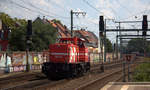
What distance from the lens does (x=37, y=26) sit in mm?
48375

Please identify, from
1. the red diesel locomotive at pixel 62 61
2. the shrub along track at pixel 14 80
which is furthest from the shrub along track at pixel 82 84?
the shrub along track at pixel 14 80

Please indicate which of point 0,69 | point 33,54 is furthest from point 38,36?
point 0,69

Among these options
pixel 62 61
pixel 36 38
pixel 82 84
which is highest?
pixel 36 38

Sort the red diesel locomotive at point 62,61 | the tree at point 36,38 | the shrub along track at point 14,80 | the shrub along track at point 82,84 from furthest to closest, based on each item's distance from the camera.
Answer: the tree at point 36,38
the red diesel locomotive at point 62,61
the shrub along track at point 14,80
the shrub along track at point 82,84

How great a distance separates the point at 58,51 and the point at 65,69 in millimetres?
Result: 1794

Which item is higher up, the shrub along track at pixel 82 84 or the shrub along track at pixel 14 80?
the shrub along track at pixel 14 80

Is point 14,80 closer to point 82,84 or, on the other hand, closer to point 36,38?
point 82,84

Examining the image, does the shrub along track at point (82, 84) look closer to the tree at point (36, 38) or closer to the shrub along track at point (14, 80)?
the shrub along track at point (14, 80)

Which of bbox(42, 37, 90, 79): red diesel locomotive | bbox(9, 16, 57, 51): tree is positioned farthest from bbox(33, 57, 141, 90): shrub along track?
bbox(9, 16, 57, 51): tree

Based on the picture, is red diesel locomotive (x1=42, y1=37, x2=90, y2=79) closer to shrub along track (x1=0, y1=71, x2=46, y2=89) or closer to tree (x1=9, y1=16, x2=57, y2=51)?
shrub along track (x1=0, y1=71, x2=46, y2=89)

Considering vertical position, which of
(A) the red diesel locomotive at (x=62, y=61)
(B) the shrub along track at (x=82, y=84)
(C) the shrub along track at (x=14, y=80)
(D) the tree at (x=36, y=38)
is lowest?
(B) the shrub along track at (x=82, y=84)

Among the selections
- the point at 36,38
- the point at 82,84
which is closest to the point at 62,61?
the point at 82,84

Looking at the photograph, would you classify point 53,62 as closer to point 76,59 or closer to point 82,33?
point 76,59

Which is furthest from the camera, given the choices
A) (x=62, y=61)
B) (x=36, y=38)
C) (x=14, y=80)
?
(x=36, y=38)
